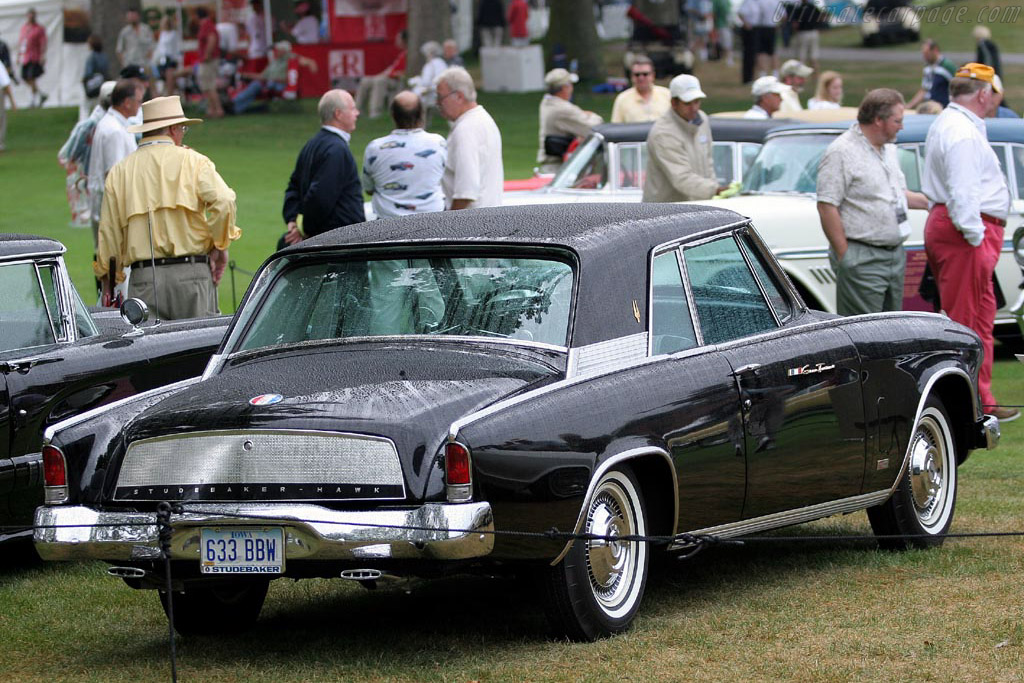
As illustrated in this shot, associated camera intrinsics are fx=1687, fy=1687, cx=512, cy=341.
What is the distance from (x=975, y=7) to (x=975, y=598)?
47.1 meters

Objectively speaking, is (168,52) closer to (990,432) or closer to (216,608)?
(990,432)

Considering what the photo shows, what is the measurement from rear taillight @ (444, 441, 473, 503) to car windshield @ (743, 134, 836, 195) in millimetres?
8207

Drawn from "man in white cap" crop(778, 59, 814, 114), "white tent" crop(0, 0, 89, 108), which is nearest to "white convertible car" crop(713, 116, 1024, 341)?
"man in white cap" crop(778, 59, 814, 114)

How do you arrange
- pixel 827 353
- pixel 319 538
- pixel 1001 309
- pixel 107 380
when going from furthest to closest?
pixel 1001 309 < pixel 107 380 < pixel 827 353 < pixel 319 538

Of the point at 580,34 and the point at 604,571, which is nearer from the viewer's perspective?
the point at 604,571

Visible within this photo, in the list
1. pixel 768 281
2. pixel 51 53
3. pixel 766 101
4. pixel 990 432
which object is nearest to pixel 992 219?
pixel 990 432

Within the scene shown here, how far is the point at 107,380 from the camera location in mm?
7715

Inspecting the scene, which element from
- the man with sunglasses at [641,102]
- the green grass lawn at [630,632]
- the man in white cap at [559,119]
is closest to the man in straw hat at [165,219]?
the green grass lawn at [630,632]

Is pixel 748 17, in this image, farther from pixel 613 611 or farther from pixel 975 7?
pixel 613 611

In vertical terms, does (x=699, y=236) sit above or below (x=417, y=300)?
above

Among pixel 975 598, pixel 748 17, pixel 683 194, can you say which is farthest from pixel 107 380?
pixel 748 17

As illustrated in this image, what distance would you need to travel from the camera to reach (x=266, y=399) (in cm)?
562

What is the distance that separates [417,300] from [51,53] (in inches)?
1416

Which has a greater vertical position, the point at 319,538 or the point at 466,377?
A: the point at 466,377
